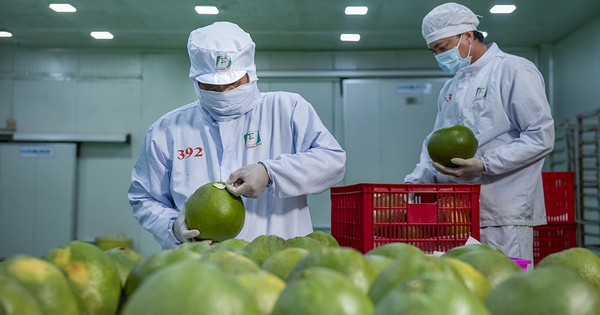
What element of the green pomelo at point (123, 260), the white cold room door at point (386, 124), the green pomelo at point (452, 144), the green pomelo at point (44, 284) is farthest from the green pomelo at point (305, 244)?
the white cold room door at point (386, 124)

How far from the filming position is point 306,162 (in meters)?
2.05

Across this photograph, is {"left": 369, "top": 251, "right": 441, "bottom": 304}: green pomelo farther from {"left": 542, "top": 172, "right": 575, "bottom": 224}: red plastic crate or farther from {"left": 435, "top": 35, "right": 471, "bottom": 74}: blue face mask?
{"left": 542, "top": 172, "right": 575, "bottom": 224}: red plastic crate

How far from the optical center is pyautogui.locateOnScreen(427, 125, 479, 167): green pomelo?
8.21 ft

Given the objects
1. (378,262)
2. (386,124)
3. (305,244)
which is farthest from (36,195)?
(378,262)

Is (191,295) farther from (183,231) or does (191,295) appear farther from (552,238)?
(552,238)

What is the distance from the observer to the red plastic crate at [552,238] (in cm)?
341

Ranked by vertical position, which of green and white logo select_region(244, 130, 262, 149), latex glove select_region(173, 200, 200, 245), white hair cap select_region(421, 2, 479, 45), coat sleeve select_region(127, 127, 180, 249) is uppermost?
white hair cap select_region(421, 2, 479, 45)

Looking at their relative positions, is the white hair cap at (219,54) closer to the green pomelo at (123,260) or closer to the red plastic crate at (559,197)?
the green pomelo at (123,260)

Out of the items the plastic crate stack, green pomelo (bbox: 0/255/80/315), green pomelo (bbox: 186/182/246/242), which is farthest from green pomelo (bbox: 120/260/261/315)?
the plastic crate stack

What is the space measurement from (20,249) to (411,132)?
194 inches

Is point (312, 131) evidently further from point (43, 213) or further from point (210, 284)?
point (43, 213)

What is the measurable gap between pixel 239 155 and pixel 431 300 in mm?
1782

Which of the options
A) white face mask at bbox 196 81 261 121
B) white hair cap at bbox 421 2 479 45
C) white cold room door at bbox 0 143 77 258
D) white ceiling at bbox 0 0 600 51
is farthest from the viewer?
white cold room door at bbox 0 143 77 258

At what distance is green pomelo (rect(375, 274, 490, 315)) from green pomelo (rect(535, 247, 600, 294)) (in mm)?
411
